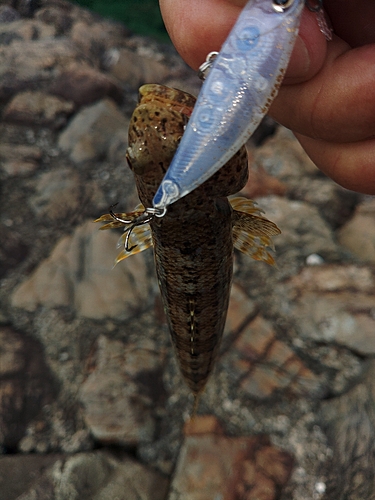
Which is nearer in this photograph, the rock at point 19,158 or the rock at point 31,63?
the rock at point 19,158

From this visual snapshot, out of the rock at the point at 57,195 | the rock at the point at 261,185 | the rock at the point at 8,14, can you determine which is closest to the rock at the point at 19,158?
the rock at the point at 57,195

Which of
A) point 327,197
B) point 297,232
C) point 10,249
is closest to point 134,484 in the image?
point 10,249

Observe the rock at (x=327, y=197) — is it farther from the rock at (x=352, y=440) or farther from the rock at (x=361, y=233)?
the rock at (x=352, y=440)

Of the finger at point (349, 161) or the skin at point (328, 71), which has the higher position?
the skin at point (328, 71)

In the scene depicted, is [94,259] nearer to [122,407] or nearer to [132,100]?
[122,407]

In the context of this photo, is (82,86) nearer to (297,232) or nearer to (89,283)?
(89,283)
